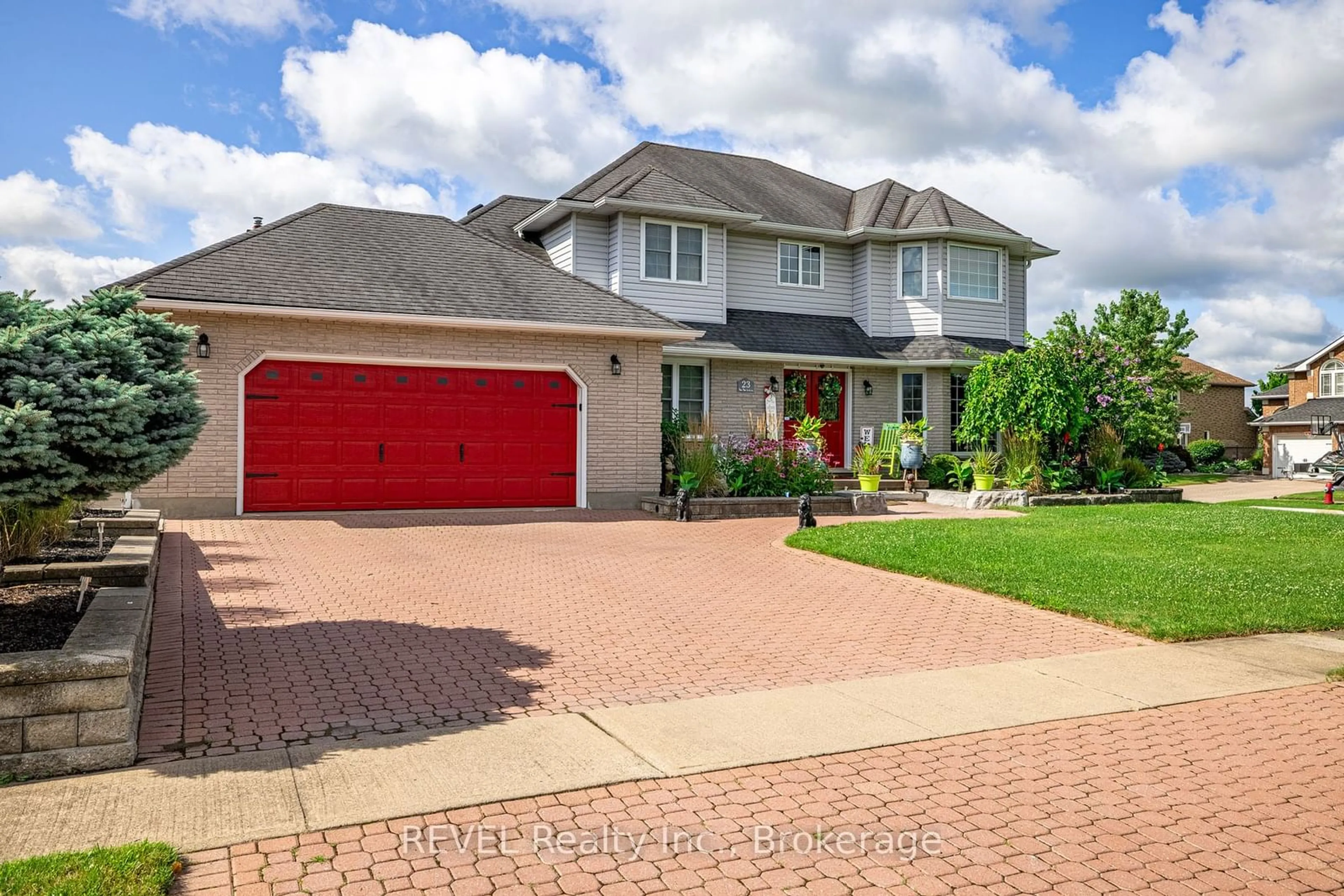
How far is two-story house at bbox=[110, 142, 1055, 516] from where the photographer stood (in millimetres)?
14570

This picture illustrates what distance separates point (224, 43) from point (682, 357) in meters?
10.1

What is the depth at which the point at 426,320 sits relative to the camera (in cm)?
1494

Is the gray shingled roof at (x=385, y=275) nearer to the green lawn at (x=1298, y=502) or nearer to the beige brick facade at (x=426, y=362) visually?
the beige brick facade at (x=426, y=362)

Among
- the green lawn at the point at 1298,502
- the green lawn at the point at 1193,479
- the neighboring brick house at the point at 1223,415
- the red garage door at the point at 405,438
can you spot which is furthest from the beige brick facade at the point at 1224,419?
the red garage door at the point at 405,438

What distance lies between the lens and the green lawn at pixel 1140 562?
834 centimetres

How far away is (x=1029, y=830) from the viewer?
13.1ft

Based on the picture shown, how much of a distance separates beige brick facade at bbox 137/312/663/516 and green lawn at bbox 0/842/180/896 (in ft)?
37.2

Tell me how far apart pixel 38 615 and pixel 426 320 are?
9.25m

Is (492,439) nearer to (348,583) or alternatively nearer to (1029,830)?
(348,583)

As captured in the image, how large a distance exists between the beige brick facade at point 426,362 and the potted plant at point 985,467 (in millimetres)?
6459

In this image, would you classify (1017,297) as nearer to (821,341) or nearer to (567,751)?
(821,341)

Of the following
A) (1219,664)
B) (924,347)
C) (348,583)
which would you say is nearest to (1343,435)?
(924,347)

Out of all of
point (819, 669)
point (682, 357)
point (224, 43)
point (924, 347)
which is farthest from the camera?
point (924, 347)

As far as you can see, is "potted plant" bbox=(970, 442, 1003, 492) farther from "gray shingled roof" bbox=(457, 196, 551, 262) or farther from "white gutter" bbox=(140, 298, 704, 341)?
"gray shingled roof" bbox=(457, 196, 551, 262)
